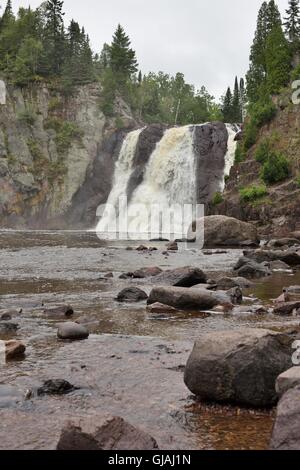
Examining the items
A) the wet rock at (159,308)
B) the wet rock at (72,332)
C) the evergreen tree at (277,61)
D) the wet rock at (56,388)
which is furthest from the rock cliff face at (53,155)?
the wet rock at (56,388)

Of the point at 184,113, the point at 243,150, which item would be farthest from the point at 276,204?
the point at 184,113

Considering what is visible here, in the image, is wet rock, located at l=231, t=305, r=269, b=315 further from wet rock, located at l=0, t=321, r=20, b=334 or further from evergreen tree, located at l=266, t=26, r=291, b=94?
evergreen tree, located at l=266, t=26, r=291, b=94

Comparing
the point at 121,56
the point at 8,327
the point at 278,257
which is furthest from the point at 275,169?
the point at 121,56

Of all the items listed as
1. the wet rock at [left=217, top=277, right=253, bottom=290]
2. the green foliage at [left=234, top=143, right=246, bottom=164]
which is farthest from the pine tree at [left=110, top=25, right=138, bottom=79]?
the wet rock at [left=217, top=277, right=253, bottom=290]

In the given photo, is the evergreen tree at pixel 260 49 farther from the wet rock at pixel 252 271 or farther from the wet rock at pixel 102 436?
the wet rock at pixel 102 436

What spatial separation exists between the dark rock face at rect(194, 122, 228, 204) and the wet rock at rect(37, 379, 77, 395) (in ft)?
156

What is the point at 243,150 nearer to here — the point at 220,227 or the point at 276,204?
the point at 276,204

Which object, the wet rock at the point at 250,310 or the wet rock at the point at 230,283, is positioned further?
the wet rock at the point at 230,283

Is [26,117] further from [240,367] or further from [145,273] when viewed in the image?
[240,367]

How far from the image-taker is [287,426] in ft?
14.8

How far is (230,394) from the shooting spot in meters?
6.01

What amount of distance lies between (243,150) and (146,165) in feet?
35.4

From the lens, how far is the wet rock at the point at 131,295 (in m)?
13.3

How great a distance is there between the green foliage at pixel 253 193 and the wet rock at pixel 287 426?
41023mm
